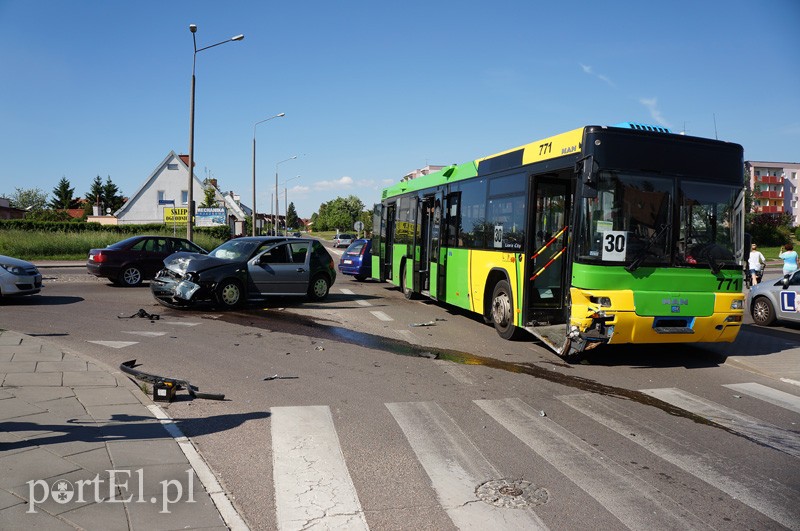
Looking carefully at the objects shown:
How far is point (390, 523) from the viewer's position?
3.84m

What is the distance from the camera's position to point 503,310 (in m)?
10.9

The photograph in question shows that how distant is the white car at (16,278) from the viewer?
14.0 meters

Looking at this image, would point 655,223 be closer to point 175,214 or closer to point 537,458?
point 537,458

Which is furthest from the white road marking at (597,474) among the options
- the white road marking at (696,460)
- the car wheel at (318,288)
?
the car wheel at (318,288)

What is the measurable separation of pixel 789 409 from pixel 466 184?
24.9 feet

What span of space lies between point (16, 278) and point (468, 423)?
41.0ft

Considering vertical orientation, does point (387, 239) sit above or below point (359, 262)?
above

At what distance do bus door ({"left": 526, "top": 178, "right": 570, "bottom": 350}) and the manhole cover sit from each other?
565cm

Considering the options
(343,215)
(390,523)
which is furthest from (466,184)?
(343,215)

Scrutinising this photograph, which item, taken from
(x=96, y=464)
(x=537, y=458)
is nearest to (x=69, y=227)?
(x=96, y=464)

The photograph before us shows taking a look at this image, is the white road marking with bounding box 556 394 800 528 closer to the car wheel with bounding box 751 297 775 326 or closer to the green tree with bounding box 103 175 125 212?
the car wheel with bounding box 751 297 775 326

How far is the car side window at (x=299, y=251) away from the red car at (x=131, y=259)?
412 centimetres

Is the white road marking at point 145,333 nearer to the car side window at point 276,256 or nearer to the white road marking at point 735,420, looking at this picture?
the car side window at point 276,256

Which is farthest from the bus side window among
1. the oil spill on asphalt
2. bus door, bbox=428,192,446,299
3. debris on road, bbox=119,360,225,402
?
debris on road, bbox=119,360,225,402
